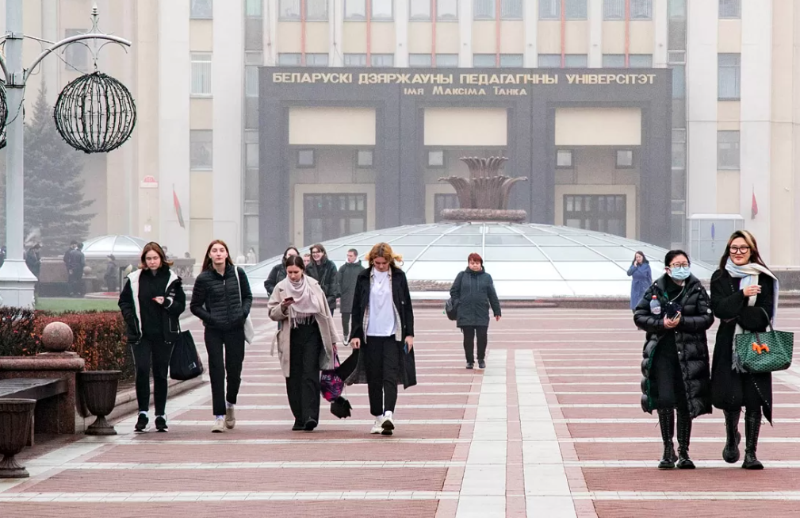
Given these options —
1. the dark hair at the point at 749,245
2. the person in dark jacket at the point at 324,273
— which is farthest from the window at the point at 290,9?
the dark hair at the point at 749,245

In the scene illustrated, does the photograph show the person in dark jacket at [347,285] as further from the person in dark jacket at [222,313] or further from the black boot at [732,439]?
the black boot at [732,439]

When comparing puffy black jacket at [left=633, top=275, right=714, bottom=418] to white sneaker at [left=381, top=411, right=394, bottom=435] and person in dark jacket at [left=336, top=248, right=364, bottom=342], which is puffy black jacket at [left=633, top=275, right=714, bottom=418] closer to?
white sneaker at [left=381, top=411, right=394, bottom=435]

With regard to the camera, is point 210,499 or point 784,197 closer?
point 210,499

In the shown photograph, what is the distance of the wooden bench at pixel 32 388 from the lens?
10453 millimetres

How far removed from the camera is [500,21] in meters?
65.4

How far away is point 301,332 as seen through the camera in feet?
40.5

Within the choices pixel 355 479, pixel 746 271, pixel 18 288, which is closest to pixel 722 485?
pixel 746 271

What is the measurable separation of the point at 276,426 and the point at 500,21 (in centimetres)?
5494

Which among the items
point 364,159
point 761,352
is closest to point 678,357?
point 761,352

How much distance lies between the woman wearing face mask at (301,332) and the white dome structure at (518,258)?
79.5 feet

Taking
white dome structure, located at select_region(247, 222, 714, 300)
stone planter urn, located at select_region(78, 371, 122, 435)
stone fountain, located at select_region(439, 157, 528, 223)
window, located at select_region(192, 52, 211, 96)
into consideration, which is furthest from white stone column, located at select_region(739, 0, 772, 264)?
stone planter urn, located at select_region(78, 371, 122, 435)

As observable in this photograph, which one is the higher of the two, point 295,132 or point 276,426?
point 295,132

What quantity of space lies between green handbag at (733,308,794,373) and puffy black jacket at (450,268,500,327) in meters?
9.19

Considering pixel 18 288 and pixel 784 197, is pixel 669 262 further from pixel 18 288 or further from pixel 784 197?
pixel 784 197
